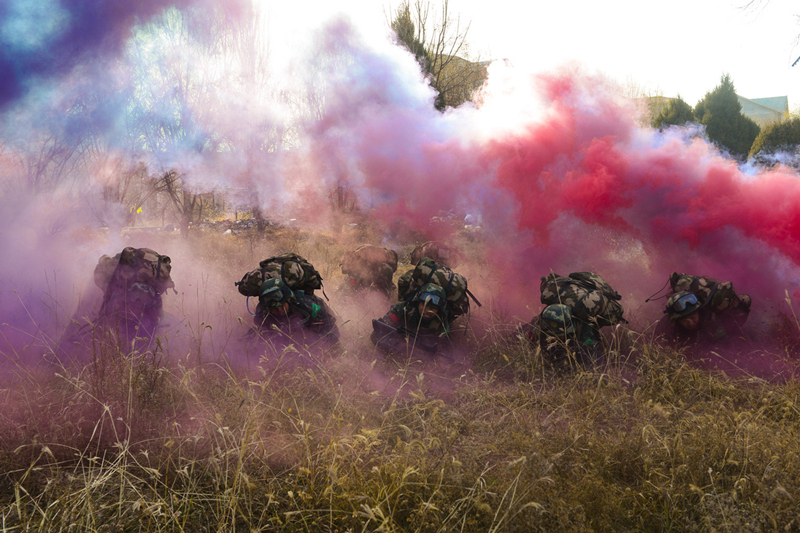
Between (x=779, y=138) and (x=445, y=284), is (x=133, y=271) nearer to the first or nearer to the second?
(x=445, y=284)

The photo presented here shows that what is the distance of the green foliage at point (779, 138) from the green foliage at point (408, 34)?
48.6 ft

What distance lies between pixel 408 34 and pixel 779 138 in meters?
15.8

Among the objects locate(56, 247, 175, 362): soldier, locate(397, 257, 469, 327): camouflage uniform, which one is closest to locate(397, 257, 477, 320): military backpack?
locate(397, 257, 469, 327): camouflage uniform

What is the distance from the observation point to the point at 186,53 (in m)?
6.42

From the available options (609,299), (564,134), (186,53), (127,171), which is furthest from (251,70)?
(609,299)

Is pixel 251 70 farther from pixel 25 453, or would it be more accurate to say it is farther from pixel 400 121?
pixel 25 453

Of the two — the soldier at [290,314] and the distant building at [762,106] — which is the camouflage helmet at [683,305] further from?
the distant building at [762,106]

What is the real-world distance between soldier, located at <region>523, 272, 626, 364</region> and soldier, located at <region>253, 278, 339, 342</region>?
93.1 inches

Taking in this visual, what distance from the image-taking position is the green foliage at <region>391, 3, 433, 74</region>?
10.8m

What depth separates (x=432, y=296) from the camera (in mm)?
4754

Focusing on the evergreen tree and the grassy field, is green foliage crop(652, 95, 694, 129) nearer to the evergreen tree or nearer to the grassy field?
the evergreen tree

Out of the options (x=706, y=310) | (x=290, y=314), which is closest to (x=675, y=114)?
(x=706, y=310)

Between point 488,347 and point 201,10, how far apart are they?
6298 millimetres

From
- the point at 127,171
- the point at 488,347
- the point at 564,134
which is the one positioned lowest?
the point at 488,347
